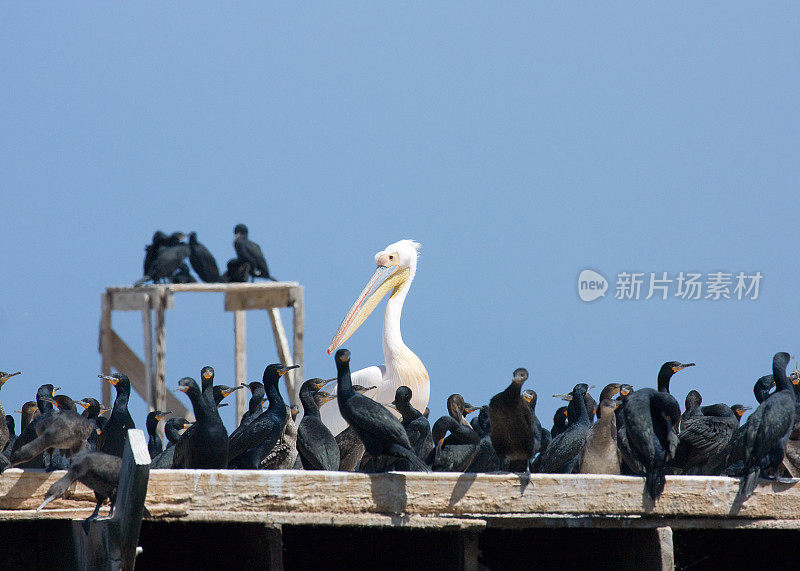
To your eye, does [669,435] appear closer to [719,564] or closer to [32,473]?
[719,564]

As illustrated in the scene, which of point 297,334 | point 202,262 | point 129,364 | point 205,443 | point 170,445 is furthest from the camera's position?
point 202,262

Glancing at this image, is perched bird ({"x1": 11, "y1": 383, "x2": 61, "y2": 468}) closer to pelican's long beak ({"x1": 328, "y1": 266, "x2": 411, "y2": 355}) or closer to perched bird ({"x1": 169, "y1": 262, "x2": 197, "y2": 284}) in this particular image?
pelican's long beak ({"x1": 328, "y1": 266, "x2": 411, "y2": 355})

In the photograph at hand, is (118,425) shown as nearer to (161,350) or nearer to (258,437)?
(258,437)

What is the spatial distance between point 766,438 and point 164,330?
10040 millimetres

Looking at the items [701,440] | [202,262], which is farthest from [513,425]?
[202,262]

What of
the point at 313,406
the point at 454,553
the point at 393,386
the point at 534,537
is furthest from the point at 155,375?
the point at 454,553

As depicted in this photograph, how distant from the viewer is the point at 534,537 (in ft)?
32.9

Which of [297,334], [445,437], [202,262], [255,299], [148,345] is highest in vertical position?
[202,262]

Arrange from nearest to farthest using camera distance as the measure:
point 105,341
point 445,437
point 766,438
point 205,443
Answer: point 766,438 → point 205,443 → point 445,437 → point 105,341

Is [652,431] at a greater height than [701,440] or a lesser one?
greater

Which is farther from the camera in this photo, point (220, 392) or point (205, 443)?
point (220, 392)

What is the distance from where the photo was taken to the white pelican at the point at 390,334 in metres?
13.3

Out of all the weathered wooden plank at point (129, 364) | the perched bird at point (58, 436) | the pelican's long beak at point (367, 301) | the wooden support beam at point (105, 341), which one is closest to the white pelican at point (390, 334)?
the pelican's long beak at point (367, 301)

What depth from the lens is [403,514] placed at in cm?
754
